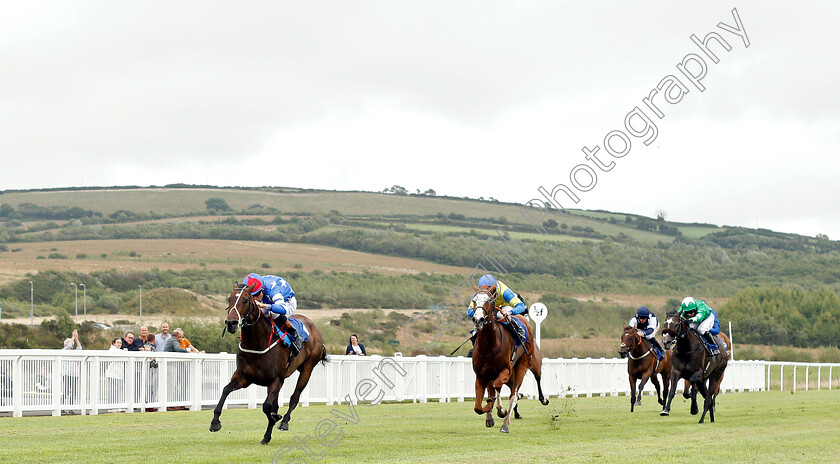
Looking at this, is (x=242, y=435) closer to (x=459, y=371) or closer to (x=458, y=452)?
(x=458, y=452)

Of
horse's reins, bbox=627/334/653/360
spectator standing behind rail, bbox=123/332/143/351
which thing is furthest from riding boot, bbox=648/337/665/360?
spectator standing behind rail, bbox=123/332/143/351

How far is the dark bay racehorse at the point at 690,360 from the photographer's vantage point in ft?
55.9

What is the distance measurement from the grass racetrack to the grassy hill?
34559 mm

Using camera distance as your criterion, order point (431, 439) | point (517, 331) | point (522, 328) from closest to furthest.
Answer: point (431, 439), point (517, 331), point (522, 328)

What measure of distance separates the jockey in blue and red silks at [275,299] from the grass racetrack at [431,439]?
1.27m

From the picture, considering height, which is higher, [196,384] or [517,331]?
[517,331]

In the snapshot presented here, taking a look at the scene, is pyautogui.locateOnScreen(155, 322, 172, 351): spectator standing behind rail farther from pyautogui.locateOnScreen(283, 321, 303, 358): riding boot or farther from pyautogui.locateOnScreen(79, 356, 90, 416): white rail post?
pyautogui.locateOnScreen(283, 321, 303, 358): riding boot

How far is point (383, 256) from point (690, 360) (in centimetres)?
6843

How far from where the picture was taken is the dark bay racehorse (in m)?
17.0

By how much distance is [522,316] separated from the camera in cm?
1521

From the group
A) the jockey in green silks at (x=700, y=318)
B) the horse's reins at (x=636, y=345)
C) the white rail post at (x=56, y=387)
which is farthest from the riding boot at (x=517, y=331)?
the horse's reins at (x=636, y=345)

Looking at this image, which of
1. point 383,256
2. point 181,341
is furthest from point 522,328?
point 383,256

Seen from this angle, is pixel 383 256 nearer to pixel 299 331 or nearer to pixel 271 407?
pixel 299 331

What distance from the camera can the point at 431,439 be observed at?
1253 centimetres
